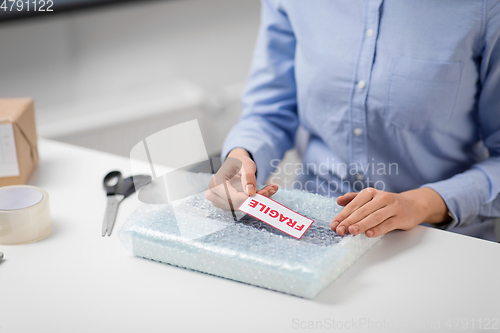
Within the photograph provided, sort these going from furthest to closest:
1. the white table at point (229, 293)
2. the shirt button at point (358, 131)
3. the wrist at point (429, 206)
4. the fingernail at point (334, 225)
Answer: the shirt button at point (358, 131), the wrist at point (429, 206), the fingernail at point (334, 225), the white table at point (229, 293)

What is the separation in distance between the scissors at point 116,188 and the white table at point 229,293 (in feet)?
0.15

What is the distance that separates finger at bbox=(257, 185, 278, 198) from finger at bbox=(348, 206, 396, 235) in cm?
14

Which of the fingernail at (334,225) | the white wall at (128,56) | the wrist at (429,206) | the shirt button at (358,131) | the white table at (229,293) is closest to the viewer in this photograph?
the white table at (229,293)

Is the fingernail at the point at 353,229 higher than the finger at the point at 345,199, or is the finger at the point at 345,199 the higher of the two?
the finger at the point at 345,199

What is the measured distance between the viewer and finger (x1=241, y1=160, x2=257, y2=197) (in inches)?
27.7

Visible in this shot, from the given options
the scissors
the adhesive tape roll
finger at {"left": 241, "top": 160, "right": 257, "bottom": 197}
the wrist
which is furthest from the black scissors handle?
the wrist

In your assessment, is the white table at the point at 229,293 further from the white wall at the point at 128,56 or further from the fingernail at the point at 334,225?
the white wall at the point at 128,56

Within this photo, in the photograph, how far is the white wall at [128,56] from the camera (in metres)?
1.53

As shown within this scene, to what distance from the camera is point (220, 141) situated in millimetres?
2119

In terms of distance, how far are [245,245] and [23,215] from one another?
0.33m

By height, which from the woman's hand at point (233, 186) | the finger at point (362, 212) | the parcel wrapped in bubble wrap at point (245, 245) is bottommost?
the parcel wrapped in bubble wrap at point (245, 245)

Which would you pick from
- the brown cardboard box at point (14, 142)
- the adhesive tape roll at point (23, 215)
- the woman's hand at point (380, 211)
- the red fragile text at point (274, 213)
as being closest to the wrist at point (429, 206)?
the woman's hand at point (380, 211)

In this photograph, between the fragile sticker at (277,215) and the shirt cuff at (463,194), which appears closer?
the fragile sticker at (277,215)

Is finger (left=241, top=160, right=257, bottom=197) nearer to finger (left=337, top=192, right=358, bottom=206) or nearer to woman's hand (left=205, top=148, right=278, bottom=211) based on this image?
woman's hand (left=205, top=148, right=278, bottom=211)
